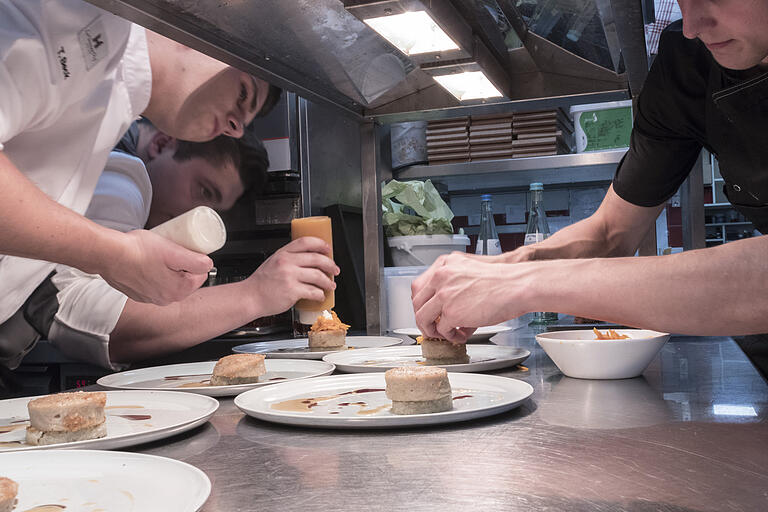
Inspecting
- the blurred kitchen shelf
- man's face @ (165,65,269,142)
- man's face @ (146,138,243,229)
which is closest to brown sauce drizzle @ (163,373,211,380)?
man's face @ (165,65,269,142)

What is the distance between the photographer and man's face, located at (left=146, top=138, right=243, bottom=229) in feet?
8.82

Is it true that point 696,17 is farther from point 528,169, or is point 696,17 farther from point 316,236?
point 528,169

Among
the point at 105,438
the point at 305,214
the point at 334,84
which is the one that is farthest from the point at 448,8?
the point at 305,214

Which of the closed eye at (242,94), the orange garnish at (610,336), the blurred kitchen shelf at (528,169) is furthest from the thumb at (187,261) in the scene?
the blurred kitchen shelf at (528,169)

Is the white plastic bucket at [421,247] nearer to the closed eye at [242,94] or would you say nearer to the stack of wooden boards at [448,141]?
the stack of wooden boards at [448,141]

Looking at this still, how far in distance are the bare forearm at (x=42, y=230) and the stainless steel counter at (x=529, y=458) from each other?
36 cm

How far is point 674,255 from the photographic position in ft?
3.10

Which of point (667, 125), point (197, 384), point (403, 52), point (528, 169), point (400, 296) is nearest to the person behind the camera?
point (197, 384)

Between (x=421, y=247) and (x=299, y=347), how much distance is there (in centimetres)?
94

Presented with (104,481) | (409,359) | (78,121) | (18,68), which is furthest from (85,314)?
(104,481)

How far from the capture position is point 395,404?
3.19ft

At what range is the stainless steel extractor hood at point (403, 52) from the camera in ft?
4.32

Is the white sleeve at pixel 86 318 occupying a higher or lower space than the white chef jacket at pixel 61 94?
lower

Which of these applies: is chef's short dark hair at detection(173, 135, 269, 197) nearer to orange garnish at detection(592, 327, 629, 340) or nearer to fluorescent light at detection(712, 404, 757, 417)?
orange garnish at detection(592, 327, 629, 340)
